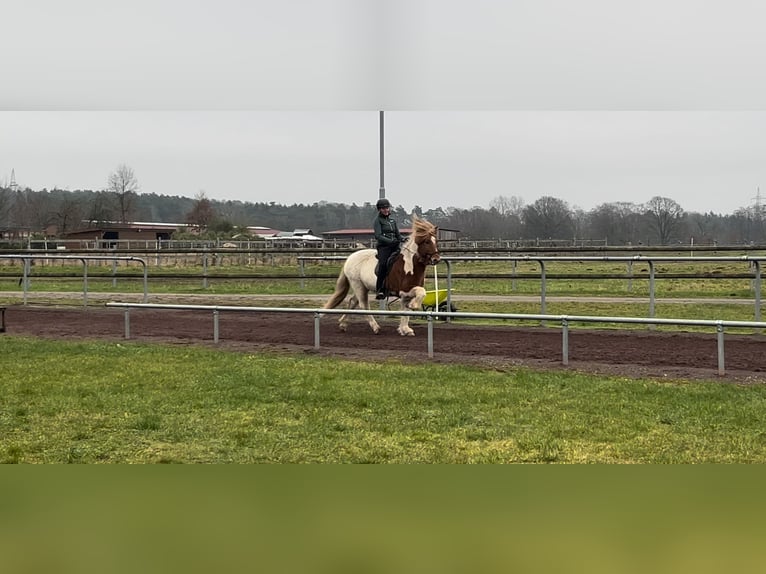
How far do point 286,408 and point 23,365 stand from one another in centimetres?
333

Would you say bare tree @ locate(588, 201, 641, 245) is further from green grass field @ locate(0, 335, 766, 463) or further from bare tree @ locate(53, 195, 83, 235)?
bare tree @ locate(53, 195, 83, 235)

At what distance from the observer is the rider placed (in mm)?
9734

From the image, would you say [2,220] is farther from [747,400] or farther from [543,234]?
[747,400]

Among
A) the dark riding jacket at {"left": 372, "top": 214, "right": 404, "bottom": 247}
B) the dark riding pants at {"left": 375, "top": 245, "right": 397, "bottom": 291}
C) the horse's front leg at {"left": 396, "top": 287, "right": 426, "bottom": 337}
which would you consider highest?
the dark riding jacket at {"left": 372, "top": 214, "right": 404, "bottom": 247}

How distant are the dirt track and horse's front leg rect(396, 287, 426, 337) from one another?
0.53 feet

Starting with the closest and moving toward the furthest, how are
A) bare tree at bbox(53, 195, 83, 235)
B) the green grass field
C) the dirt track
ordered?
1. the green grass field
2. the dirt track
3. bare tree at bbox(53, 195, 83, 235)

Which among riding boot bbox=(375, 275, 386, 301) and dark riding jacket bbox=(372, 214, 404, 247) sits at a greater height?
dark riding jacket bbox=(372, 214, 404, 247)

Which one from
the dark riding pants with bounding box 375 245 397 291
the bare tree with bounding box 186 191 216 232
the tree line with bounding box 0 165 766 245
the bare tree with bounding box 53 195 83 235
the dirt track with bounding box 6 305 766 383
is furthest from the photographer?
the bare tree with bounding box 186 191 216 232

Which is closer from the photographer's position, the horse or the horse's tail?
the horse

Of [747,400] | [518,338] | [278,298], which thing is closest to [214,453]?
[747,400]

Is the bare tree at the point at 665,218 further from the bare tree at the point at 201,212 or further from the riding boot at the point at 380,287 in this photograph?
the bare tree at the point at 201,212

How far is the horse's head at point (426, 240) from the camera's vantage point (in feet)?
31.6

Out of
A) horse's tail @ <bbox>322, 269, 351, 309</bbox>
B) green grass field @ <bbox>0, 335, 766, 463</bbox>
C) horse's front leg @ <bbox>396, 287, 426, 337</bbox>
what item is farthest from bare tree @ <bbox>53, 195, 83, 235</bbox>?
green grass field @ <bbox>0, 335, 766, 463</bbox>

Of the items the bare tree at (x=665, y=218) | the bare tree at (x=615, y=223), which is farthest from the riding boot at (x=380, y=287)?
the bare tree at (x=665, y=218)
